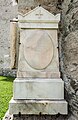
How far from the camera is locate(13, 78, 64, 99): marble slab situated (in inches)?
77.3

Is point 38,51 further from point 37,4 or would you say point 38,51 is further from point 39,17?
point 37,4

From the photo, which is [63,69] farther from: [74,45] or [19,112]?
[19,112]

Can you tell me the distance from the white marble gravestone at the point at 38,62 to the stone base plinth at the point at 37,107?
3cm

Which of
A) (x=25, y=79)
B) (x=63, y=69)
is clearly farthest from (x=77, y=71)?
(x=25, y=79)

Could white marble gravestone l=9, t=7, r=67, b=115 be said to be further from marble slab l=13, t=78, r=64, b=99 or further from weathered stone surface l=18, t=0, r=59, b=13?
weathered stone surface l=18, t=0, r=59, b=13

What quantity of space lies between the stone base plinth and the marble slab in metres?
0.07

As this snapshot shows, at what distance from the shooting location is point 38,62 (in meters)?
1.99

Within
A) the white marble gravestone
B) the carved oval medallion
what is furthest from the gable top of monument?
the carved oval medallion

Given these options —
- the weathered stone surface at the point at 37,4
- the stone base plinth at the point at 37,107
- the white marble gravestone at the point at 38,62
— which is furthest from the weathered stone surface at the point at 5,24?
the stone base plinth at the point at 37,107

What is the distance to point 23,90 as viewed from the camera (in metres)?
1.96

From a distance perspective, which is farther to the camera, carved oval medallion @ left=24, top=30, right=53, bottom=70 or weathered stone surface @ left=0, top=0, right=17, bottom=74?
weathered stone surface @ left=0, top=0, right=17, bottom=74

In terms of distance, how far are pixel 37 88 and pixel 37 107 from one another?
172 mm

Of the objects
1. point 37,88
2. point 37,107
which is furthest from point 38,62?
point 37,107

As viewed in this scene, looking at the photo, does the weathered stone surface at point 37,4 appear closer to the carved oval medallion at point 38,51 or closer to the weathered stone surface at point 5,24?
the carved oval medallion at point 38,51
